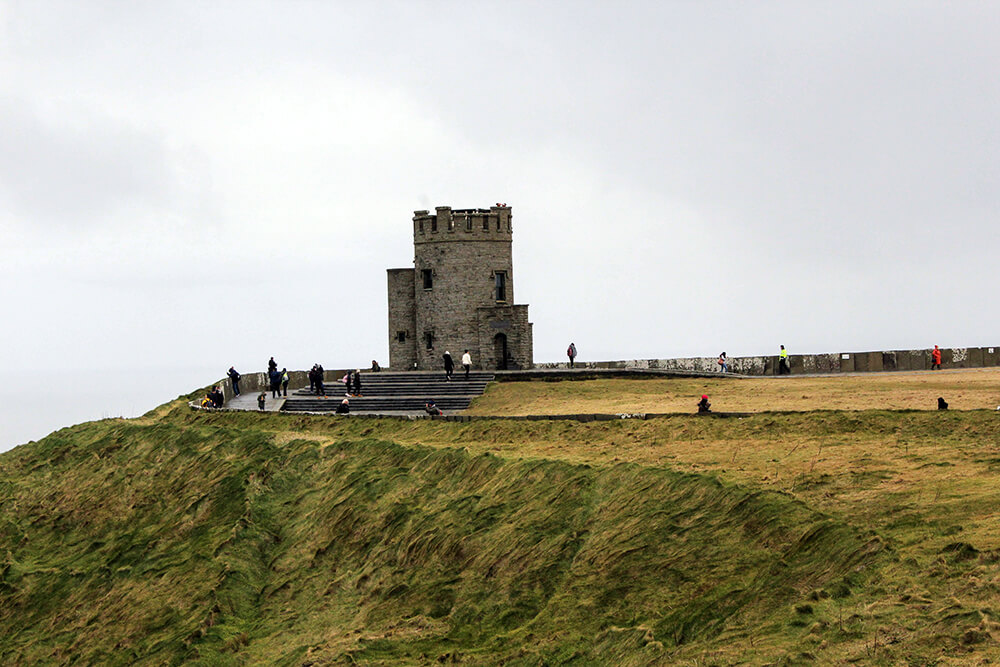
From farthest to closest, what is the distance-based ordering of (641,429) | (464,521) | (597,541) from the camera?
(641,429) < (464,521) < (597,541)

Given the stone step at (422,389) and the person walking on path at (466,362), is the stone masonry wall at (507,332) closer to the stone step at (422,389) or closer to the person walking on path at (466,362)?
the person walking on path at (466,362)

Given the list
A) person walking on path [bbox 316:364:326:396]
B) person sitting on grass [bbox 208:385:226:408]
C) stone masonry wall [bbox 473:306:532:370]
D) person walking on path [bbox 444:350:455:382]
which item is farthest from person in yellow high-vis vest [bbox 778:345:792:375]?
person sitting on grass [bbox 208:385:226:408]

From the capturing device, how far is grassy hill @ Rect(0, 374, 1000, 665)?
1680 cm

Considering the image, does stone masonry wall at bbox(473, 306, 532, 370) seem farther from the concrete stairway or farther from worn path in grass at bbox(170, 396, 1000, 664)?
worn path in grass at bbox(170, 396, 1000, 664)

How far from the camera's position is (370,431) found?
38031mm

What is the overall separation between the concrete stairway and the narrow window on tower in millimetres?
4806

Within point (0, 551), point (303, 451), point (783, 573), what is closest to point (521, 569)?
point (783, 573)

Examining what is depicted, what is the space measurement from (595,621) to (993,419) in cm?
1382

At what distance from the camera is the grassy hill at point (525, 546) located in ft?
55.1

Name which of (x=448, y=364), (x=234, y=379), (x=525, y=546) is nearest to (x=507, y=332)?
(x=448, y=364)

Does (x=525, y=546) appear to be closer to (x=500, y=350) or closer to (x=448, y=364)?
(x=448, y=364)

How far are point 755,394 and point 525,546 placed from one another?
21.5 metres

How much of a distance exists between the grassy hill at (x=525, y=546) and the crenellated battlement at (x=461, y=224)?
686 inches

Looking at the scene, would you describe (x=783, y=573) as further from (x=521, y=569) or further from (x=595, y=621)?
(x=521, y=569)
